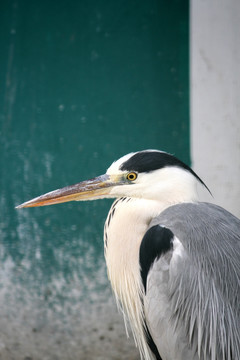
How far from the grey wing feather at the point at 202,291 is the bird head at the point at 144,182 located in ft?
0.66

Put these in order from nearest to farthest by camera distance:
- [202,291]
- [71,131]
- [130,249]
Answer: [202,291], [130,249], [71,131]

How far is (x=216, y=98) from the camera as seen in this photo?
3.06 meters

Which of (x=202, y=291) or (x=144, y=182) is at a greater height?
(x=144, y=182)

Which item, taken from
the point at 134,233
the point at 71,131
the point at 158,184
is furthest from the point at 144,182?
the point at 71,131

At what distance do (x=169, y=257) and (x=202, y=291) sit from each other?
173 millimetres

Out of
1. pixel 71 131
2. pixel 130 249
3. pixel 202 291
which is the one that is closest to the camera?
pixel 202 291

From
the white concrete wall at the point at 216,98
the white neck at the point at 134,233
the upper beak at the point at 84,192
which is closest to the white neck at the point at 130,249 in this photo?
the white neck at the point at 134,233

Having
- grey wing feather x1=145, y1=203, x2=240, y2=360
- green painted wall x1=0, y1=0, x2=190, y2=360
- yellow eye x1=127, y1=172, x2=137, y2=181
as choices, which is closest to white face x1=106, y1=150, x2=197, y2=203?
yellow eye x1=127, y1=172, x2=137, y2=181

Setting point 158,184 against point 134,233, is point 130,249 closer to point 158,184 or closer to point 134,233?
point 134,233

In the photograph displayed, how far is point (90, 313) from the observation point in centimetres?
298

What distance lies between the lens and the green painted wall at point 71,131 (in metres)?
2.98

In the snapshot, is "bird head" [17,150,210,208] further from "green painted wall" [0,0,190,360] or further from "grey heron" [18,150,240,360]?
"green painted wall" [0,0,190,360]

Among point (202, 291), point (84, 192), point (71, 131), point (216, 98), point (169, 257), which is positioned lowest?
point (202, 291)

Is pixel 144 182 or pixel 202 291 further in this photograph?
pixel 144 182
